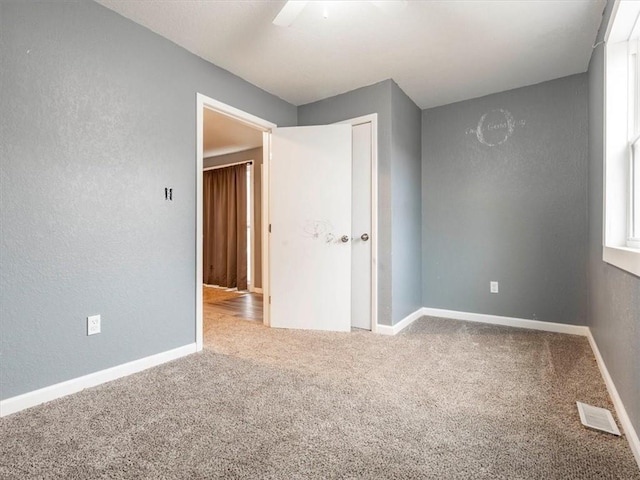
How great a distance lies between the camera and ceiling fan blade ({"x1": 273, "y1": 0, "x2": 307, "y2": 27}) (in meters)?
1.68

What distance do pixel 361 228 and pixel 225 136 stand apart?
105 inches

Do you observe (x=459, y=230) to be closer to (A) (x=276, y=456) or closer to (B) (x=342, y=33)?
(B) (x=342, y=33)

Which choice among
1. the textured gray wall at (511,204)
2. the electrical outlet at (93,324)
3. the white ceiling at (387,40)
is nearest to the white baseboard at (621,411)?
the textured gray wall at (511,204)

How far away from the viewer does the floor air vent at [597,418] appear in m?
1.46

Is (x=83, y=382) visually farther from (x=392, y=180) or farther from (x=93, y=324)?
(x=392, y=180)

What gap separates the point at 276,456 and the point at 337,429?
302 mm

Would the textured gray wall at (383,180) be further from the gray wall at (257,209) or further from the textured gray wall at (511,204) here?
the gray wall at (257,209)

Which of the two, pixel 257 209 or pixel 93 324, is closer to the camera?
pixel 93 324

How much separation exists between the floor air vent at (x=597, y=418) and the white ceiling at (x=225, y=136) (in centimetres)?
363

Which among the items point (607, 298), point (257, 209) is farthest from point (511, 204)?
point (257, 209)

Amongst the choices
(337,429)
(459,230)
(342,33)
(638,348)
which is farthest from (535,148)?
(337,429)

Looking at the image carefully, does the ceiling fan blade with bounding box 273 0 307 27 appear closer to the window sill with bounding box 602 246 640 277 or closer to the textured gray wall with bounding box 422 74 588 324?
the window sill with bounding box 602 246 640 277

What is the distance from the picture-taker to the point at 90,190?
6.27ft

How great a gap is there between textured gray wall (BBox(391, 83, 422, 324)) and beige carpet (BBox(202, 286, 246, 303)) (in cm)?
255
